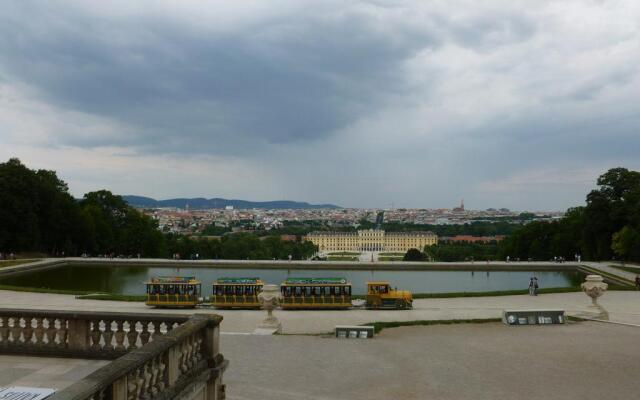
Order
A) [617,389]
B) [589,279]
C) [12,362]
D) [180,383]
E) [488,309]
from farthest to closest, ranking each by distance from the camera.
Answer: [488,309] < [589,279] < [617,389] < [12,362] < [180,383]

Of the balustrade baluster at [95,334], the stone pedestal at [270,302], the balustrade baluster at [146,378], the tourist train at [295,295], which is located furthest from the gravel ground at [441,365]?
the tourist train at [295,295]

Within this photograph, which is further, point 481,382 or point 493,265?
point 493,265

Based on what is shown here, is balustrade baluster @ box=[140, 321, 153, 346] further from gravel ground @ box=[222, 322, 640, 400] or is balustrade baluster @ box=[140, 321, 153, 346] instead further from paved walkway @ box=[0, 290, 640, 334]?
paved walkway @ box=[0, 290, 640, 334]

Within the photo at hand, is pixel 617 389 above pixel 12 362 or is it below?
below

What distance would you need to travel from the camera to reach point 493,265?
40.2 metres

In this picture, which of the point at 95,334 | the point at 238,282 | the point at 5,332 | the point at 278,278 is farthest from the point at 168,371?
the point at 278,278

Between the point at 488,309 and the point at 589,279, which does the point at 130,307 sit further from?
the point at 589,279

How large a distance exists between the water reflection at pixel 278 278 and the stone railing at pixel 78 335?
21.7 m

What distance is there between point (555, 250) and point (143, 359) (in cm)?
5851

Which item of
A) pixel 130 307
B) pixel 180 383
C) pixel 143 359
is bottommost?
pixel 130 307

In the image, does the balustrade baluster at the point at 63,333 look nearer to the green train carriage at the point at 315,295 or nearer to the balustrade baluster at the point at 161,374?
the balustrade baluster at the point at 161,374

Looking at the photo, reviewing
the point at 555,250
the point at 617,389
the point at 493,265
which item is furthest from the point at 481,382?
the point at 555,250

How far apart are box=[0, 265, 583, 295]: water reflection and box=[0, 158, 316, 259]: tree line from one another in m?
10.7

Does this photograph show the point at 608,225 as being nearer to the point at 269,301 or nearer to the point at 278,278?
the point at 278,278
